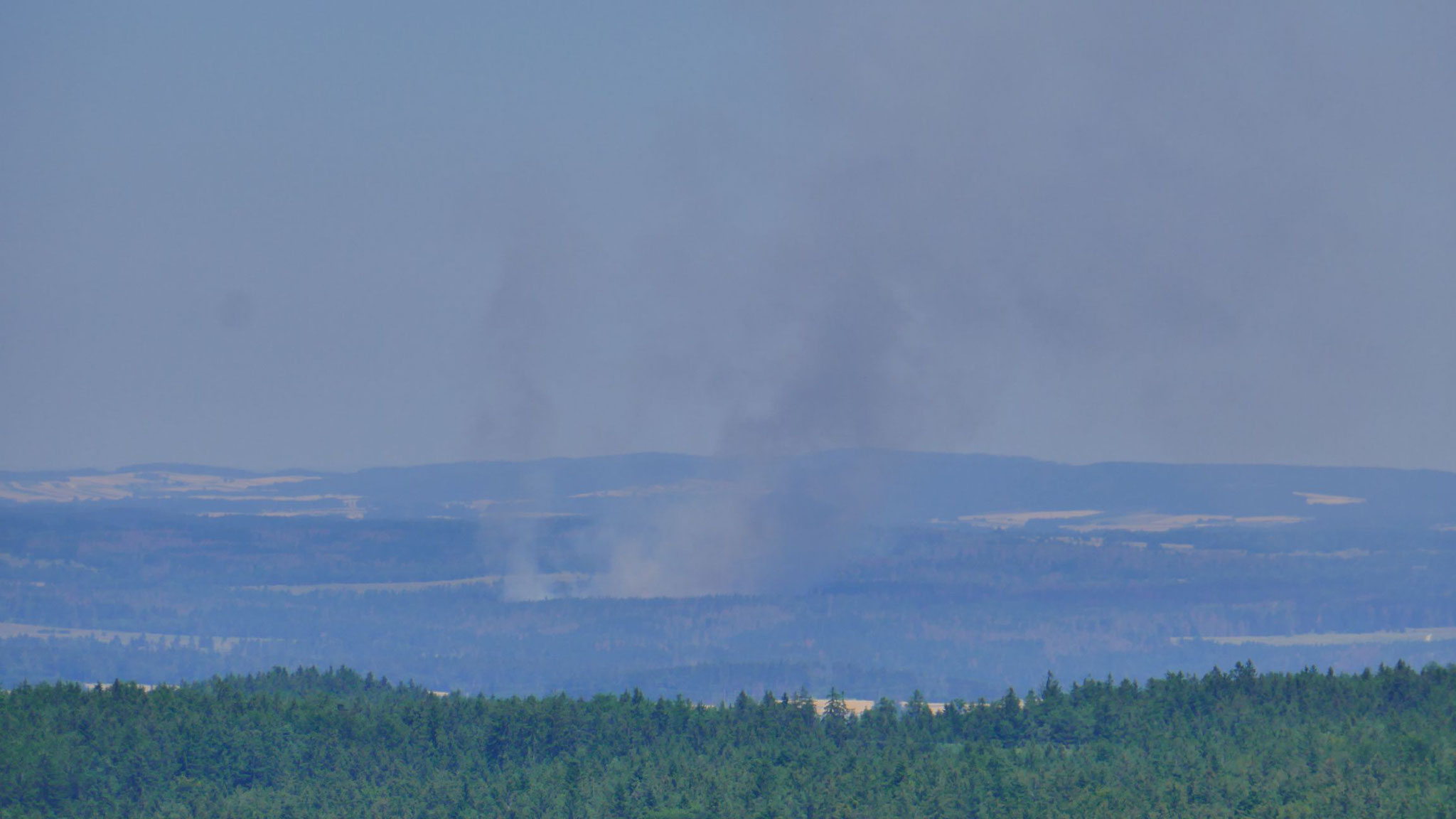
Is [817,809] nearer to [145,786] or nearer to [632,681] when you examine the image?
[145,786]

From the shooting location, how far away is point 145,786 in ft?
298

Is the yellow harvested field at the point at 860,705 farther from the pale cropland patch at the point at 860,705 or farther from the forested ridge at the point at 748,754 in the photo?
the forested ridge at the point at 748,754

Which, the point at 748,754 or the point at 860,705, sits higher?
the point at 860,705

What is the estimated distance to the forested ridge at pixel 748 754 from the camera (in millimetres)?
81875

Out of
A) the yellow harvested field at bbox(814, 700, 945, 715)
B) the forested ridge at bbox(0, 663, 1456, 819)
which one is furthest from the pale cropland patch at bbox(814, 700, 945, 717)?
the forested ridge at bbox(0, 663, 1456, 819)

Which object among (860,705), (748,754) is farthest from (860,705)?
(748,754)

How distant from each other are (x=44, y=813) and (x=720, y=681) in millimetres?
106826

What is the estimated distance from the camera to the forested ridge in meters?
81.9

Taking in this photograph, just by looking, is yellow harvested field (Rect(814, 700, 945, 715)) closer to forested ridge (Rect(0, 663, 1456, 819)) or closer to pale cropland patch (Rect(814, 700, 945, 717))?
pale cropland patch (Rect(814, 700, 945, 717))

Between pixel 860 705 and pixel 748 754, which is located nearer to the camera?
pixel 748 754

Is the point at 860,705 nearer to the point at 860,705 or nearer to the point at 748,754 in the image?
the point at 860,705

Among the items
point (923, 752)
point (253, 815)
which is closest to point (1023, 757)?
point (923, 752)

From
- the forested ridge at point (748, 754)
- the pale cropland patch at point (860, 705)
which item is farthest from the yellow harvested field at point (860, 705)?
the forested ridge at point (748, 754)

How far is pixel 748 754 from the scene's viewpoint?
9462 cm
